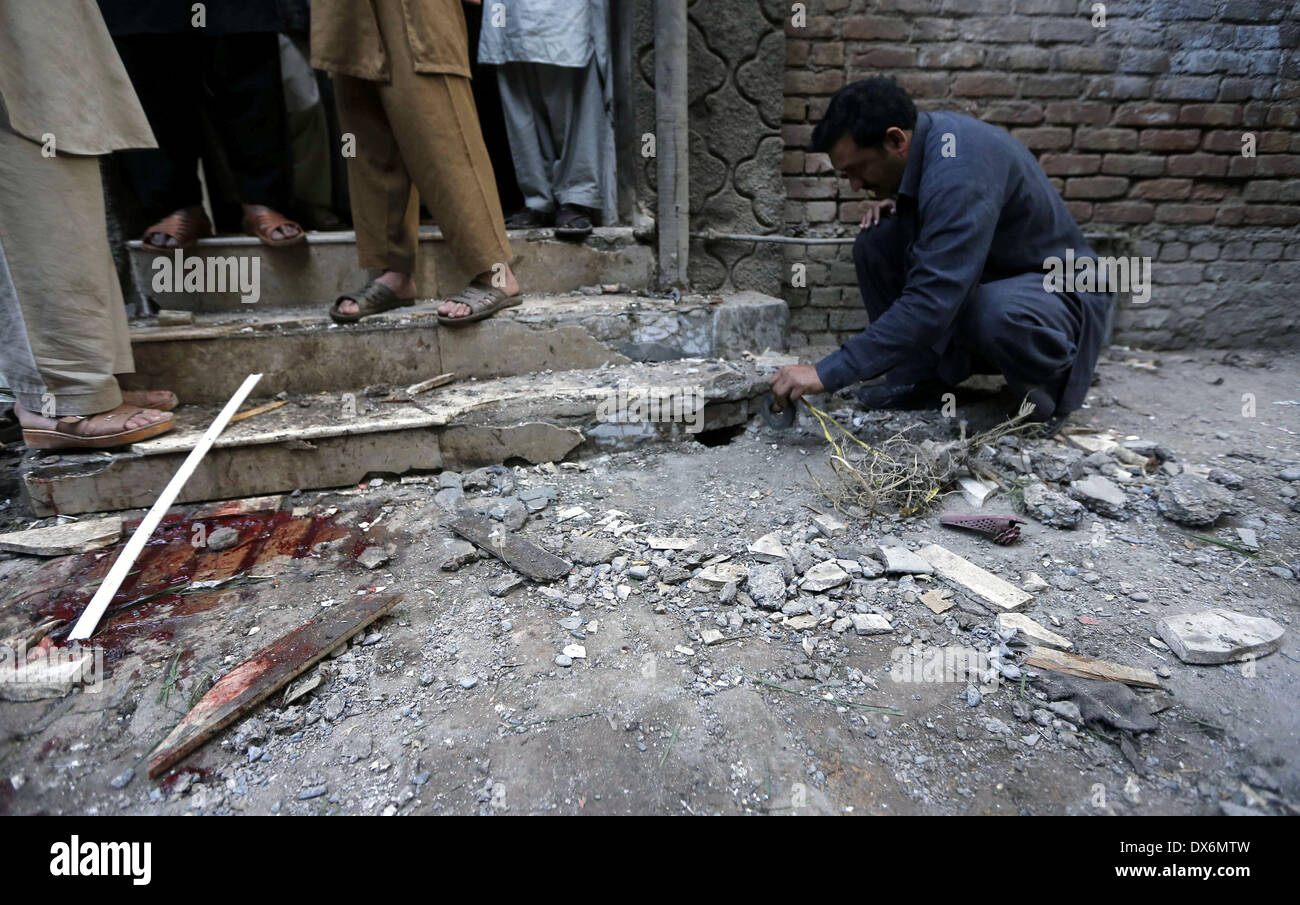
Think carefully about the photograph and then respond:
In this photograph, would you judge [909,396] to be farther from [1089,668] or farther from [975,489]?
[1089,668]

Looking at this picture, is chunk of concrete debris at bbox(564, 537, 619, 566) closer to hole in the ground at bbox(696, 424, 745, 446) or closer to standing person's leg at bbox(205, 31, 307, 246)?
hole in the ground at bbox(696, 424, 745, 446)

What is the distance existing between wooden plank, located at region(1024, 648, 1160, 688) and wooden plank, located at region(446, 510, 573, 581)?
44.0 inches

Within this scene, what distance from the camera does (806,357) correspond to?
3330mm

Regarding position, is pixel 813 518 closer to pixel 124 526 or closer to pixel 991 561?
pixel 991 561

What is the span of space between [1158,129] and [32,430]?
5.03 m

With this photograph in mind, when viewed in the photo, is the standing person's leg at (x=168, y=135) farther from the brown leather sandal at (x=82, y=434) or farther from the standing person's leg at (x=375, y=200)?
the brown leather sandal at (x=82, y=434)

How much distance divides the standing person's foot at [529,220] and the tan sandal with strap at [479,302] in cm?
54

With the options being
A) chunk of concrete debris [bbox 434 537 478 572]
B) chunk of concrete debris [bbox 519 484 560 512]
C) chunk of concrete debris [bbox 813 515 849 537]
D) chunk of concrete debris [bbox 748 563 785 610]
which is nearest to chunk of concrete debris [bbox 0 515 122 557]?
chunk of concrete debris [bbox 434 537 478 572]

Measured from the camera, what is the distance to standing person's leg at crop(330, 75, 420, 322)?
244cm

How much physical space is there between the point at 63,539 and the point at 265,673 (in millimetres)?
1066

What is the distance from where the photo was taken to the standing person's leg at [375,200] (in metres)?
2.44

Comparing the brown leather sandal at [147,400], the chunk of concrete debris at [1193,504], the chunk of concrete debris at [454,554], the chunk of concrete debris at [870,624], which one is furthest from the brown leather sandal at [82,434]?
the chunk of concrete debris at [1193,504]

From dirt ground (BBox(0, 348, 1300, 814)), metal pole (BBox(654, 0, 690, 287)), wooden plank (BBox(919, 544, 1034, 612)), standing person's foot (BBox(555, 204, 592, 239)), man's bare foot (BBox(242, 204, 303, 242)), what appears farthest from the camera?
standing person's foot (BBox(555, 204, 592, 239))

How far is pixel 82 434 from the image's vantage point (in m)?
2.04
